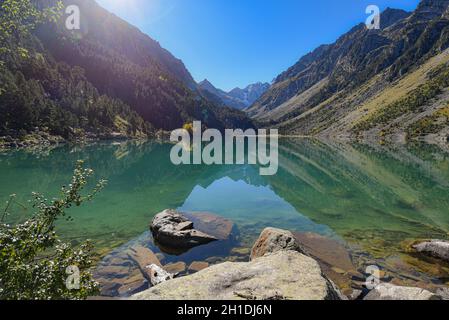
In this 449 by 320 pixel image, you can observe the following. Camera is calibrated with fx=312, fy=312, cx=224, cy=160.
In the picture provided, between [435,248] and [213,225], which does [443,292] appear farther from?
[213,225]

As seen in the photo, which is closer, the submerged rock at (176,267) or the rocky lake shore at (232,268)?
the rocky lake shore at (232,268)

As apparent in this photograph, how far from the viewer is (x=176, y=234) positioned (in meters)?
22.2

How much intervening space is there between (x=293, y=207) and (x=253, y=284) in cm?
2674

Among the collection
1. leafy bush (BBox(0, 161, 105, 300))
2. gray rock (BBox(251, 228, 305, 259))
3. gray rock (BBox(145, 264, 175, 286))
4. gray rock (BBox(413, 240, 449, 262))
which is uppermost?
leafy bush (BBox(0, 161, 105, 300))

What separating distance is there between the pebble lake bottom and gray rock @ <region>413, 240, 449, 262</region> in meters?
0.86

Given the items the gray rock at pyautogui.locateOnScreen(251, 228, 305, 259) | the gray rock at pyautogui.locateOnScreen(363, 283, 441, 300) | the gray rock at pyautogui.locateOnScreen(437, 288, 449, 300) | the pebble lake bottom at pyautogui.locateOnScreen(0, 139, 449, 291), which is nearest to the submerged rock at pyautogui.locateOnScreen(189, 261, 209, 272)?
the pebble lake bottom at pyautogui.locateOnScreen(0, 139, 449, 291)

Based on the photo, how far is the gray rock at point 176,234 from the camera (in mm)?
22031

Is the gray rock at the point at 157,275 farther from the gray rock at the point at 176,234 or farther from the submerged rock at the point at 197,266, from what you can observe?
the gray rock at the point at 176,234

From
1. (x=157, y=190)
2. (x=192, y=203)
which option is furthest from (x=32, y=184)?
(x=192, y=203)

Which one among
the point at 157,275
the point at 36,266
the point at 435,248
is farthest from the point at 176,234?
the point at 435,248

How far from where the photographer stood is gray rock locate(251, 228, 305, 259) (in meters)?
16.3

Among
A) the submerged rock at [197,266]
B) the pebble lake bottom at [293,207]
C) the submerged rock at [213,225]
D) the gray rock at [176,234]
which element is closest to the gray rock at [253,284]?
the pebble lake bottom at [293,207]

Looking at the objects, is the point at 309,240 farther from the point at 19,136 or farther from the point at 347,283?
the point at 19,136

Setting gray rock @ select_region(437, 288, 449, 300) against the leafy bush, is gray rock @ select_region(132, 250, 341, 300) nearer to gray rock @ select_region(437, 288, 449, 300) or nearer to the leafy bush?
the leafy bush
